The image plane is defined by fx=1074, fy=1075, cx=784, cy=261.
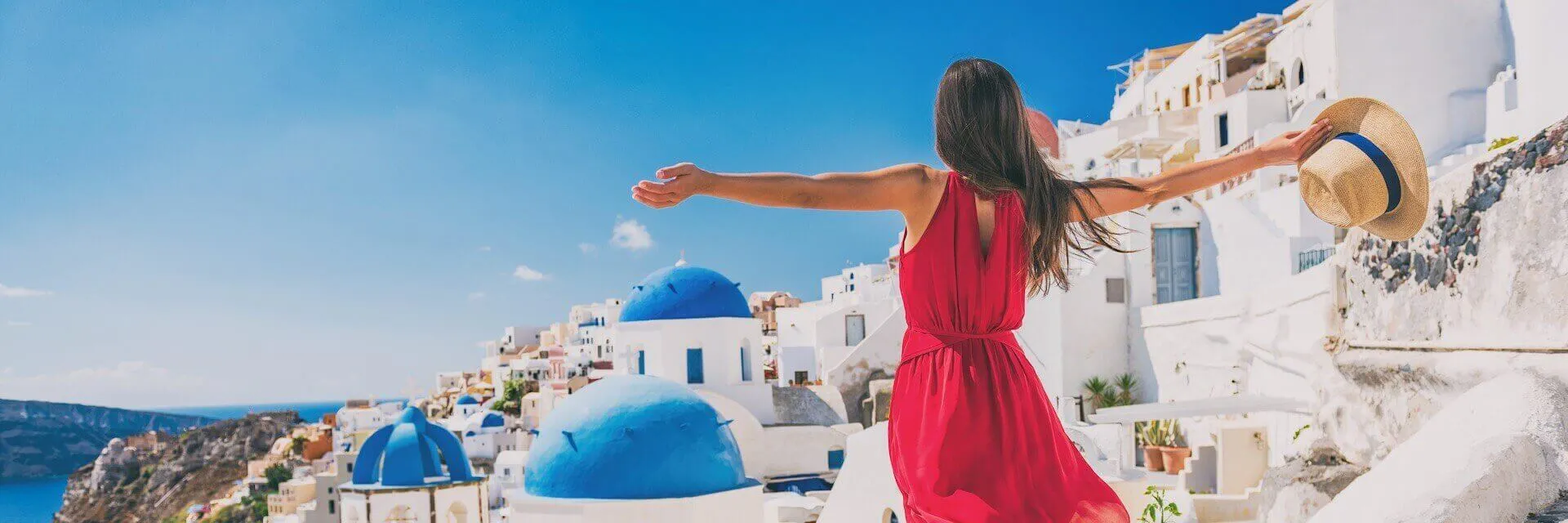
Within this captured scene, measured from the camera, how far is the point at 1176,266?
16.2m

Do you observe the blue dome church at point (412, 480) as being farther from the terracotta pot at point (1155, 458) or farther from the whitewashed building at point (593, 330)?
the whitewashed building at point (593, 330)

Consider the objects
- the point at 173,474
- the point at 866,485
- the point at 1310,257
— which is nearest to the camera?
the point at 866,485

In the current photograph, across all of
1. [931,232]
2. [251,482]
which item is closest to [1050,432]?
[931,232]

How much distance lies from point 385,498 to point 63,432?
12932 centimetres

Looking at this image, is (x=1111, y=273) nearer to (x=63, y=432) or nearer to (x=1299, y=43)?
(x=1299, y=43)

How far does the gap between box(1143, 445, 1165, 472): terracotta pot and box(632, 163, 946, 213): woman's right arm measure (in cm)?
1235

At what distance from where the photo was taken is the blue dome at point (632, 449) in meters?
10.8

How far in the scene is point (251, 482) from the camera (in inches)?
2194

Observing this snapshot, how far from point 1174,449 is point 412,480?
1123 cm

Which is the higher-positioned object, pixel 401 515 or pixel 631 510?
pixel 631 510

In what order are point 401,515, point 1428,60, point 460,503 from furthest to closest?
point 1428,60, point 460,503, point 401,515

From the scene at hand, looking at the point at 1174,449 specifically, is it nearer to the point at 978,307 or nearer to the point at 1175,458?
the point at 1175,458

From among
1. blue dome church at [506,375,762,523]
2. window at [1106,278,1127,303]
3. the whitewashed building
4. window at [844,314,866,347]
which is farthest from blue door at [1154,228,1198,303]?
the whitewashed building

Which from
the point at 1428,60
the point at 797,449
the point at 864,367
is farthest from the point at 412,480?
the point at 1428,60
